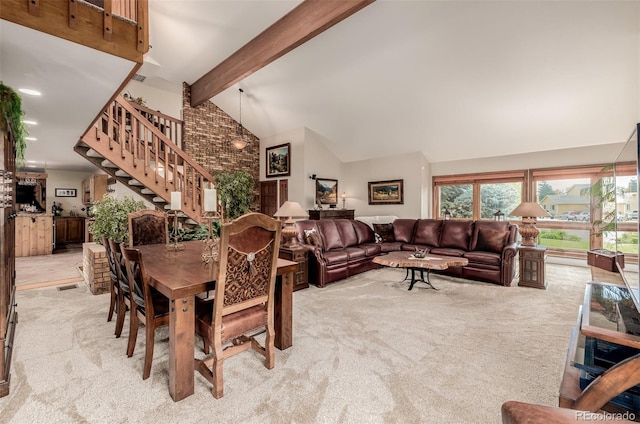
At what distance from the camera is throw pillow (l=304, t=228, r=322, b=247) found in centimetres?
449

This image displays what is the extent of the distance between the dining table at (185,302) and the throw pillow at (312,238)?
2.11 m

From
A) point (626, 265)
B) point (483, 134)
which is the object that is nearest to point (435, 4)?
point (483, 134)

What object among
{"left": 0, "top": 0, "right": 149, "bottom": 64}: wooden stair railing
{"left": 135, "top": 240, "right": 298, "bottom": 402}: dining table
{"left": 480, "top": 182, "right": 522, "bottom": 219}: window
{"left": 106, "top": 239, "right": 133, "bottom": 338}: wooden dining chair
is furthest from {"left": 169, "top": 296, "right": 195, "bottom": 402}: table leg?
{"left": 480, "top": 182, "right": 522, "bottom": 219}: window

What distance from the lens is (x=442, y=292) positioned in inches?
154

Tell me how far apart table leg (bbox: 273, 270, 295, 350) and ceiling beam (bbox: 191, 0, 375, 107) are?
3.38 m

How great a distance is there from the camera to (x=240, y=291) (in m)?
1.84

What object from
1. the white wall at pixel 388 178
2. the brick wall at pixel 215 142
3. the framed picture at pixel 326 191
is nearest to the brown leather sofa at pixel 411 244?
the white wall at pixel 388 178

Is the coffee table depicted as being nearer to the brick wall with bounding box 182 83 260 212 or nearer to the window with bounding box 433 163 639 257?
the window with bounding box 433 163 639 257

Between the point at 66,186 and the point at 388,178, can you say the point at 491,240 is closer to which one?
the point at 388,178

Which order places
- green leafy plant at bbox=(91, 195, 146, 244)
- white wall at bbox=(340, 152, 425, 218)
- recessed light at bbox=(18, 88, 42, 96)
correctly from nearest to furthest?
recessed light at bbox=(18, 88, 42, 96), green leafy plant at bbox=(91, 195, 146, 244), white wall at bbox=(340, 152, 425, 218)

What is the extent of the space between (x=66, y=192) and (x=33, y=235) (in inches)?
104

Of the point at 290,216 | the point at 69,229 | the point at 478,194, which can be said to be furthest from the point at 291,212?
the point at 69,229

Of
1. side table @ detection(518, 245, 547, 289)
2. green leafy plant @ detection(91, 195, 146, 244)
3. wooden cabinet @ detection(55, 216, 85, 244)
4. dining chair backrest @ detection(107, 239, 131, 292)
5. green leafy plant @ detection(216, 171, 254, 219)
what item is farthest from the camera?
wooden cabinet @ detection(55, 216, 85, 244)

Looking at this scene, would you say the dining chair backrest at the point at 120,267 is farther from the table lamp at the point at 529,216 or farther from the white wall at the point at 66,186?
the white wall at the point at 66,186
